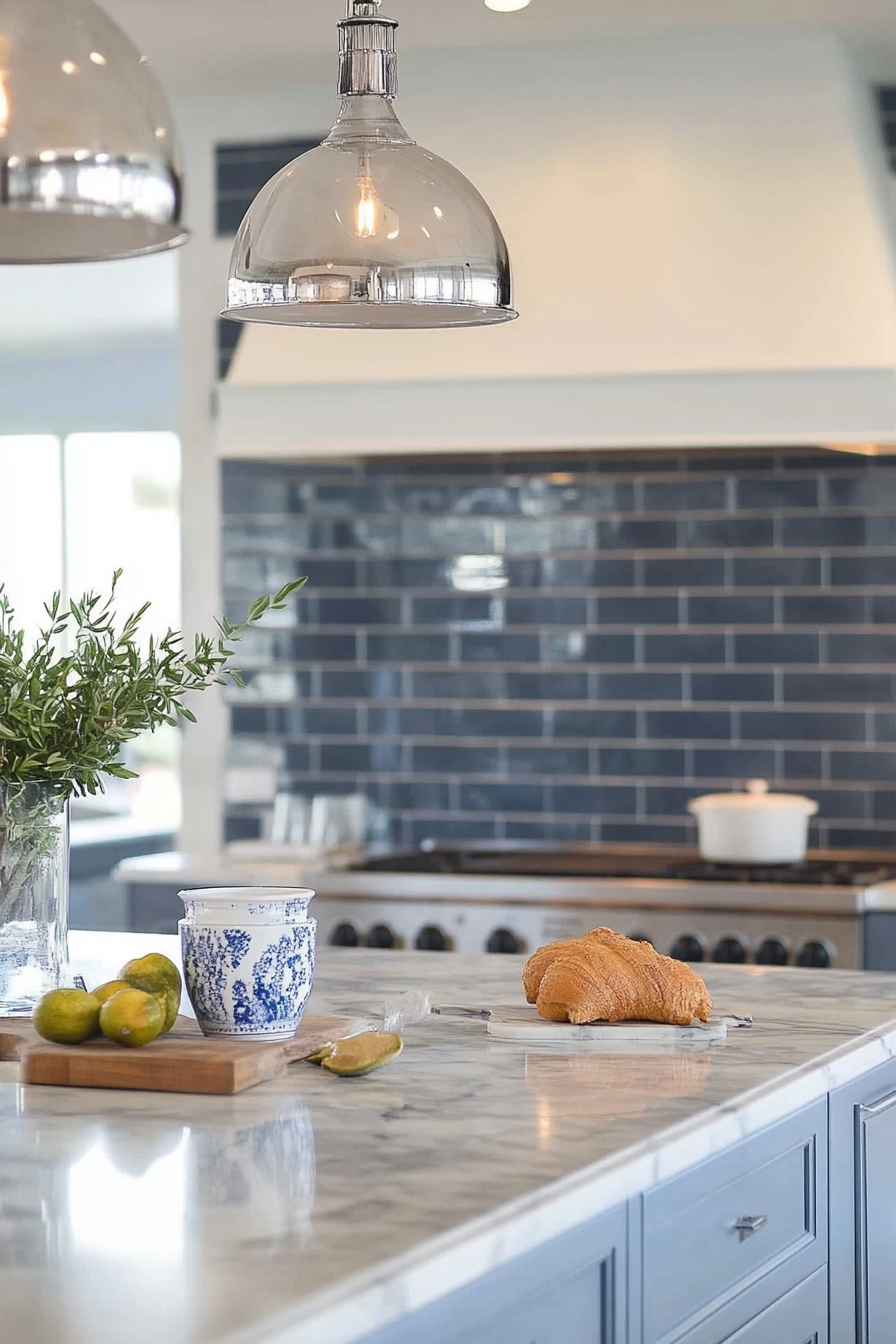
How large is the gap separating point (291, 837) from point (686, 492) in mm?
1311

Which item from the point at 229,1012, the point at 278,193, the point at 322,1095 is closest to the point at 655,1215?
the point at 322,1095

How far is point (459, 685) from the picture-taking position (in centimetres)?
491

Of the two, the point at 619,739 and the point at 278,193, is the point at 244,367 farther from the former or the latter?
the point at 278,193

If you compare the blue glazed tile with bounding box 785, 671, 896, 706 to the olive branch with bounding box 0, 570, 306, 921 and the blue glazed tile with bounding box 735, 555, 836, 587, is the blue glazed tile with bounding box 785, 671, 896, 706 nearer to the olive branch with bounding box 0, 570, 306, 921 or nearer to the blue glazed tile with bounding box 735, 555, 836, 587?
the blue glazed tile with bounding box 735, 555, 836, 587

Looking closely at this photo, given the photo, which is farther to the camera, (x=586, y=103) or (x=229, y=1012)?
(x=586, y=103)

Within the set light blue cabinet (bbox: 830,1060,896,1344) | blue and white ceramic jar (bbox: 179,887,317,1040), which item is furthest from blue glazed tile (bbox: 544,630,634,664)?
blue and white ceramic jar (bbox: 179,887,317,1040)

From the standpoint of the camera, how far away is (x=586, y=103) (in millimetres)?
4363

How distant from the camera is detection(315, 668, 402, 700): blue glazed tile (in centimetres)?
496

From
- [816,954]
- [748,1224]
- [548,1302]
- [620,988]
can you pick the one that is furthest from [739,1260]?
[816,954]

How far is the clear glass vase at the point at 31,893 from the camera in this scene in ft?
6.86

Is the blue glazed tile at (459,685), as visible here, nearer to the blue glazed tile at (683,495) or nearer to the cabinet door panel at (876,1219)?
the blue glazed tile at (683,495)

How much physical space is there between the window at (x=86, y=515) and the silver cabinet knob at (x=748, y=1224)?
6.92m

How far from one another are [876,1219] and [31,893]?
3.65 ft

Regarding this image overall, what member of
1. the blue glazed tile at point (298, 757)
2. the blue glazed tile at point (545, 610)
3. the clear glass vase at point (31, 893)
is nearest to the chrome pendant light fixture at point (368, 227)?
the clear glass vase at point (31, 893)
